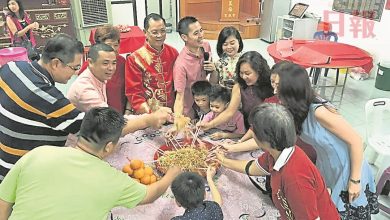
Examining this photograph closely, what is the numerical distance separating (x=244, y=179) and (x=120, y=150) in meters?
0.83

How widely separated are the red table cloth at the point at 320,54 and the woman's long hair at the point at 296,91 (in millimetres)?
2315

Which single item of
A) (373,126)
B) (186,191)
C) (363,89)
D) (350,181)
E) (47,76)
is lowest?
(363,89)

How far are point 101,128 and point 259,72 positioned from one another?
1262 mm

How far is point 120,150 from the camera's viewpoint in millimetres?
2141

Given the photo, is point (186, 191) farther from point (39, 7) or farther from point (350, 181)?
point (39, 7)

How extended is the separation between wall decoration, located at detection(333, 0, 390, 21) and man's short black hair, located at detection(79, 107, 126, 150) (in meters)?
5.33

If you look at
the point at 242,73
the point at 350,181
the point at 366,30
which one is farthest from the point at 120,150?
the point at 366,30

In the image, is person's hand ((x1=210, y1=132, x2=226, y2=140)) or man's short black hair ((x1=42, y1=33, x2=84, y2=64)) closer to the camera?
man's short black hair ((x1=42, y1=33, x2=84, y2=64))

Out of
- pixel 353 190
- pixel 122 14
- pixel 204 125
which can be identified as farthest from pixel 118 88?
pixel 122 14

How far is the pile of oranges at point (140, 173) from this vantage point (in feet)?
5.72

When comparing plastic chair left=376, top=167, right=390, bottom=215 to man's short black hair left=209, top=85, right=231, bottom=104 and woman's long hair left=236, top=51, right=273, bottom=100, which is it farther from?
man's short black hair left=209, top=85, right=231, bottom=104

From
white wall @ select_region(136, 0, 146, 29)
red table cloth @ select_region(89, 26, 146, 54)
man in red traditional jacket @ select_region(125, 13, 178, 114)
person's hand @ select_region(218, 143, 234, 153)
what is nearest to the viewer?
person's hand @ select_region(218, 143, 234, 153)

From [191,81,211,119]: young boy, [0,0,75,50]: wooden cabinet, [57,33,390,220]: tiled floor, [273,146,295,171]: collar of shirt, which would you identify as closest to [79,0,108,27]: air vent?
[0,0,75,50]: wooden cabinet

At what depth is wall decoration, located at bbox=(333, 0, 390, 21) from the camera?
17.2 feet
